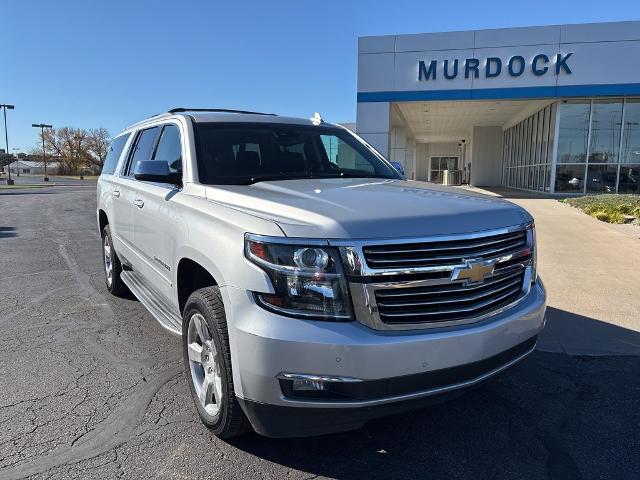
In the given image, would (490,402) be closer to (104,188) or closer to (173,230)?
(173,230)

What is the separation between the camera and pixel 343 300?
2330 mm

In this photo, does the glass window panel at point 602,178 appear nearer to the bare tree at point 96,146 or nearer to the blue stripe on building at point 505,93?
the blue stripe on building at point 505,93

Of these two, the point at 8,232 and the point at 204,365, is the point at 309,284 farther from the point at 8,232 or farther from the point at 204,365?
the point at 8,232

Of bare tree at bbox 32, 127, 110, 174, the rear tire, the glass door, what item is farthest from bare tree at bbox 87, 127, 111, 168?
the rear tire

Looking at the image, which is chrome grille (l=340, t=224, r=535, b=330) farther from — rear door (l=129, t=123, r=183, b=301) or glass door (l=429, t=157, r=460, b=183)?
glass door (l=429, t=157, r=460, b=183)

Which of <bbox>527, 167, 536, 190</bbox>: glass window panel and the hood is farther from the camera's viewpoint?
<bbox>527, 167, 536, 190</bbox>: glass window panel

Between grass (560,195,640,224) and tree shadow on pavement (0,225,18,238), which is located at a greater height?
grass (560,195,640,224)

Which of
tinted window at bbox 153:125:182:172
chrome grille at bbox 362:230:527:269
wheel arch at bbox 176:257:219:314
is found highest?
tinted window at bbox 153:125:182:172

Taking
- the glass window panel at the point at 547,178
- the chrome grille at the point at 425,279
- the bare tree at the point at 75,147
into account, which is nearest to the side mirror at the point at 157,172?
the chrome grille at the point at 425,279

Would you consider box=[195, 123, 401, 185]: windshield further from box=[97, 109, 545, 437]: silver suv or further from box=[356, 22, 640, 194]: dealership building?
box=[356, 22, 640, 194]: dealership building

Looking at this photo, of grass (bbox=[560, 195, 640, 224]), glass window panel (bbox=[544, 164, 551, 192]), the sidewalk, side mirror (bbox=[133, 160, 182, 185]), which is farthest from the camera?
glass window panel (bbox=[544, 164, 551, 192])

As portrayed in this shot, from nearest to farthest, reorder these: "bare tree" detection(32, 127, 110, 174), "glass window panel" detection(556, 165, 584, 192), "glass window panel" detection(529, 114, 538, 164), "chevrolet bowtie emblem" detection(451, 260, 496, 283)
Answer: "chevrolet bowtie emblem" detection(451, 260, 496, 283)
"glass window panel" detection(556, 165, 584, 192)
"glass window panel" detection(529, 114, 538, 164)
"bare tree" detection(32, 127, 110, 174)

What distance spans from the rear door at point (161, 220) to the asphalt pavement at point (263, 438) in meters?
→ 0.75

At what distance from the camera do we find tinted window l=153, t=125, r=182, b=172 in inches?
151
